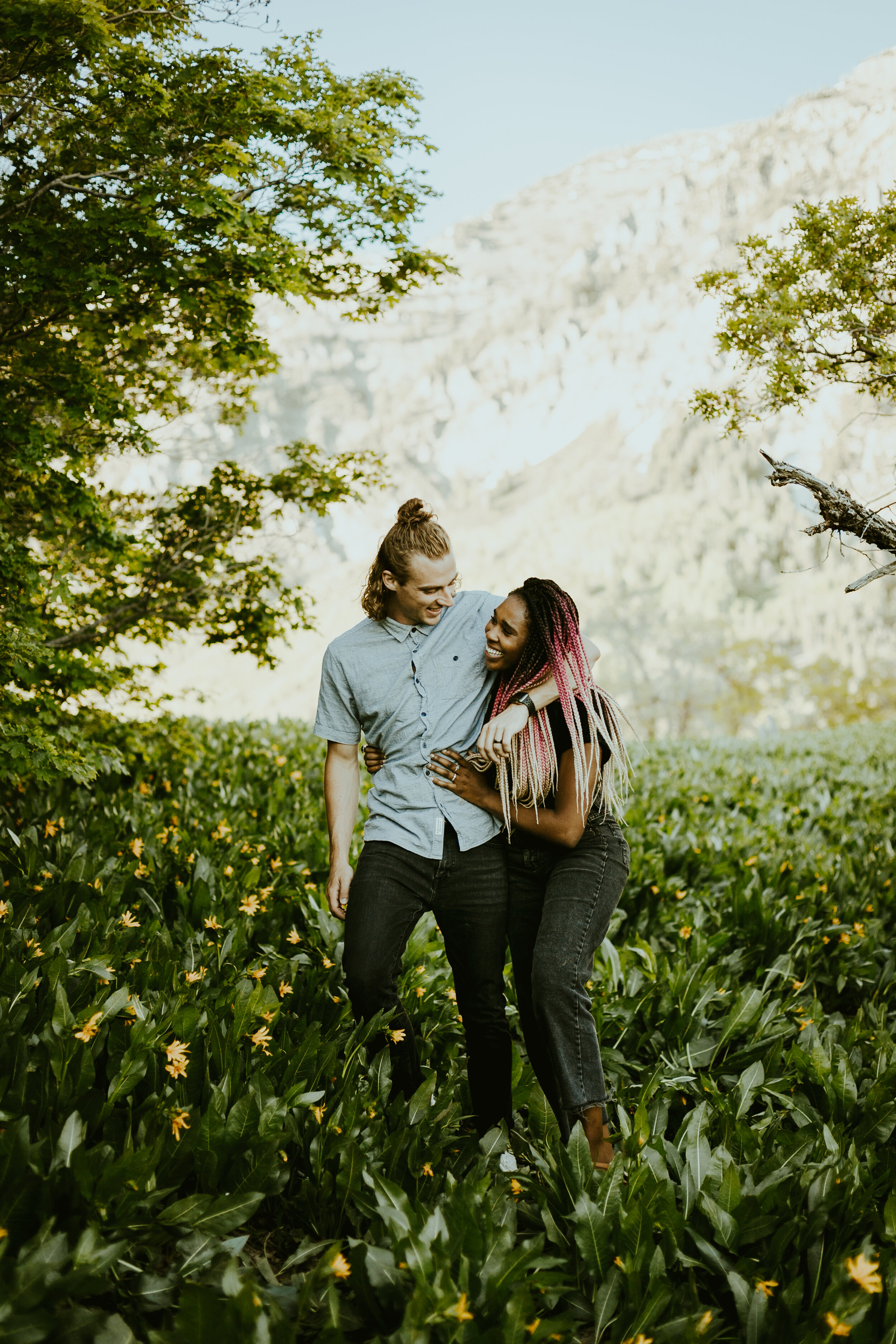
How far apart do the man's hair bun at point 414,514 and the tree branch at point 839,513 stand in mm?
1541

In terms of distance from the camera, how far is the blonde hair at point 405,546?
9.77 ft

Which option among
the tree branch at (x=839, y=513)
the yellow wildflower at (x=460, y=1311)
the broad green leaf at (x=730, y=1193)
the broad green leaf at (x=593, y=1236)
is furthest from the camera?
the tree branch at (x=839, y=513)

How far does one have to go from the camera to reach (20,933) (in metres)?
3.34

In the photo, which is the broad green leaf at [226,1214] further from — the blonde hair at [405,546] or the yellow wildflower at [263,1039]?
the blonde hair at [405,546]

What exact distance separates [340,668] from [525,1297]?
5.94 feet

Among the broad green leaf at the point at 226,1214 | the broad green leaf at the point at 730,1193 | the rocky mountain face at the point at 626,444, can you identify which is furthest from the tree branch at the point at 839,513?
the rocky mountain face at the point at 626,444

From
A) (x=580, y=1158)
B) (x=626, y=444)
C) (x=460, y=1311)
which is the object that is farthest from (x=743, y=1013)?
(x=626, y=444)

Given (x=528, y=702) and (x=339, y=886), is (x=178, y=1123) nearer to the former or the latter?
(x=339, y=886)

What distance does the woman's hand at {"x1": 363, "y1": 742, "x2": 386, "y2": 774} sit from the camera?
3141mm

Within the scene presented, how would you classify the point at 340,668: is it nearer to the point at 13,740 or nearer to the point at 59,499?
the point at 13,740

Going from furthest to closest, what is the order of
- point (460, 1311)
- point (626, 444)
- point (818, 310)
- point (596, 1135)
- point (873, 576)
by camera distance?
point (626, 444) < point (818, 310) < point (873, 576) < point (596, 1135) < point (460, 1311)

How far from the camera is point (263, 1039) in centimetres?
303

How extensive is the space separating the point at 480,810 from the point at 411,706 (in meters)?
0.40

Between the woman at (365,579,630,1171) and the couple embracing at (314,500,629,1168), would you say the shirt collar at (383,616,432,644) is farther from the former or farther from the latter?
the woman at (365,579,630,1171)
